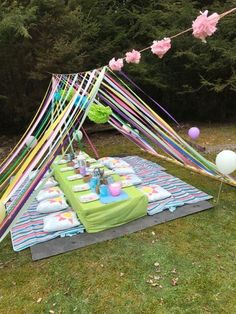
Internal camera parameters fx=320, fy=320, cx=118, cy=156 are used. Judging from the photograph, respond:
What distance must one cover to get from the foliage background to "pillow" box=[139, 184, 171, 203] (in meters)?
4.48

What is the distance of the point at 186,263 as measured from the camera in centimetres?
329

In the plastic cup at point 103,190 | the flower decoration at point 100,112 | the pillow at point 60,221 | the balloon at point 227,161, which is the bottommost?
the pillow at point 60,221

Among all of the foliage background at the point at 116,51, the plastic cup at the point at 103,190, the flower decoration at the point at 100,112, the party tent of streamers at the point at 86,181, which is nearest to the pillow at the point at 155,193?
the party tent of streamers at the point at 86,181

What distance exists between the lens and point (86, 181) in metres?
4.83

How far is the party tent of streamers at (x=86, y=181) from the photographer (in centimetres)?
386

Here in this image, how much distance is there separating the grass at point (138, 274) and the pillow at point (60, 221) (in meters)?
0.42

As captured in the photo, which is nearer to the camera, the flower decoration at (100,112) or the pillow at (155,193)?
the pillow at (155,193)

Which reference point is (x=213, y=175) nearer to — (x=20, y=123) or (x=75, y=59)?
(x=75, y=59)

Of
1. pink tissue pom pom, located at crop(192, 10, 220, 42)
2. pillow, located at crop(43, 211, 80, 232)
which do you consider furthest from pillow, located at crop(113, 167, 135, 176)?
pink tissue pom pom, located at crop(192, 10, 220, 42)

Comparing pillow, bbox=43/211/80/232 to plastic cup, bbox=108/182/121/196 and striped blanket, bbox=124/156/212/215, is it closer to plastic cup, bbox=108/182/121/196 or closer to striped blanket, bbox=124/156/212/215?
plastic cup, bbox=108/182/121/196

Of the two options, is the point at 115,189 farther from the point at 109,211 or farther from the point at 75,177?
the point at 75,177

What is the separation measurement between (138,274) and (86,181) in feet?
6.41

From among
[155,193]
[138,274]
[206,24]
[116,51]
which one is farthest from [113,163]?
[116,51]

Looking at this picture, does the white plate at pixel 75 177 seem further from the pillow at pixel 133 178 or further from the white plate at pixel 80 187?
the pillow at pixel 133 178
